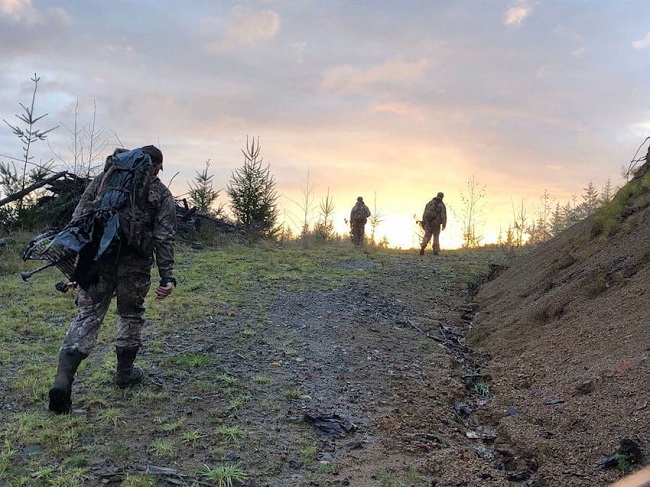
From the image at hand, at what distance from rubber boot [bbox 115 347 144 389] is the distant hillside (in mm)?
3035

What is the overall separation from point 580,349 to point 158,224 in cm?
385

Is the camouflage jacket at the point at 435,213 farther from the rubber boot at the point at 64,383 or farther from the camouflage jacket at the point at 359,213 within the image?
the rubber boot at the point at 64,383

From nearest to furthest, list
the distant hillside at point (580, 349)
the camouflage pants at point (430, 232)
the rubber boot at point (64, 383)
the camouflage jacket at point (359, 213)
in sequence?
the distant hillside at point (580, 349) → the rubber boot at point (64, 383) → the camouflage pants at point (430, 232) → the camouflage jacket at point (359, 213)

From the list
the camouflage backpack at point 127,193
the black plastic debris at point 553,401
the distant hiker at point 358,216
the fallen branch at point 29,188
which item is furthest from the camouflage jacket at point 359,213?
the black plastic debris at point 553,401

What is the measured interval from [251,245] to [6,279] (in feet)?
24.9

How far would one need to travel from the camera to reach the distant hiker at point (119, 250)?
412 centimetres

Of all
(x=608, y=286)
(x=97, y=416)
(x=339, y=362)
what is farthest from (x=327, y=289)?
(x=97, y=416)

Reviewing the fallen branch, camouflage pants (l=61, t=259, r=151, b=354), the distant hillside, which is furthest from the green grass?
the fallen branch

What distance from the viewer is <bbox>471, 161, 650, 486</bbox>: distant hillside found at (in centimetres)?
346

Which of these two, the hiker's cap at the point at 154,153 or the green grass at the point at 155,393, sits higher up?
the hiker's cap at the point at 154,153

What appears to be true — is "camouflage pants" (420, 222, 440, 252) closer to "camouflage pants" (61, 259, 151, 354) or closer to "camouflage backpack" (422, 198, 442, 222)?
"camouflage backpack" (422, 198, 442, 222)

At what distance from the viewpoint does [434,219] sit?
17.1m

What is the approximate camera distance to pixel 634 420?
11.2 ft

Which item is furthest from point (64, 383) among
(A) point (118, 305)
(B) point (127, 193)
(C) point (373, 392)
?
(C) point (373, 392)
